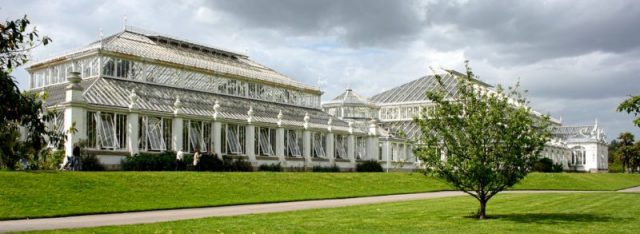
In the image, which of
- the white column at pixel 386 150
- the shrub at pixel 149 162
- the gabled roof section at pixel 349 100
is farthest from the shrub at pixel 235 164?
the gabled roof section at pixel 349 100

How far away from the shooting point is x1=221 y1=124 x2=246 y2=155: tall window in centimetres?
4600

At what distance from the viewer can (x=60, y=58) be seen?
153 feet

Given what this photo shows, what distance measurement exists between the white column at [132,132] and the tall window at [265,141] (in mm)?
11590

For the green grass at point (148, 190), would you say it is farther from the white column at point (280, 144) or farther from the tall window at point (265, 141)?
the white column at point (280, 144)

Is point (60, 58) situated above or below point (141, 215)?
above

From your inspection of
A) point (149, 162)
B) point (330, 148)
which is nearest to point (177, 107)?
point (149, 162)

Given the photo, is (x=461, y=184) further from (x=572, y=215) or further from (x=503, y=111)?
(x=572, y=215)

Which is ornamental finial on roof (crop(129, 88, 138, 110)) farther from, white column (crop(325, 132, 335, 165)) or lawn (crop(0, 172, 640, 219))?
white column (crop(325, 132, 335, 165))

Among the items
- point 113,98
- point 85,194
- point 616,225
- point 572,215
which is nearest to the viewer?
point 616,225

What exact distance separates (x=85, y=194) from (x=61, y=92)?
18.8 metres

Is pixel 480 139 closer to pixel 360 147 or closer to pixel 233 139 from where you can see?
pixel 233 139

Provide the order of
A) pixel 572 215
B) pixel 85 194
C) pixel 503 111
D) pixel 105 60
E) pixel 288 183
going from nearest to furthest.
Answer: pixel 503 111, pixel 572 215, pixel 85 194, pixel 288 183, pixel 105 60

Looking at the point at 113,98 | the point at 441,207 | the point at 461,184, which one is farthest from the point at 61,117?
the point at 461,184

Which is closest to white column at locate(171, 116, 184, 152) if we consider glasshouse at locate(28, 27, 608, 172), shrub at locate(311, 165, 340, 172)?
glasshouse at locate(28, 27, 608, 172)
